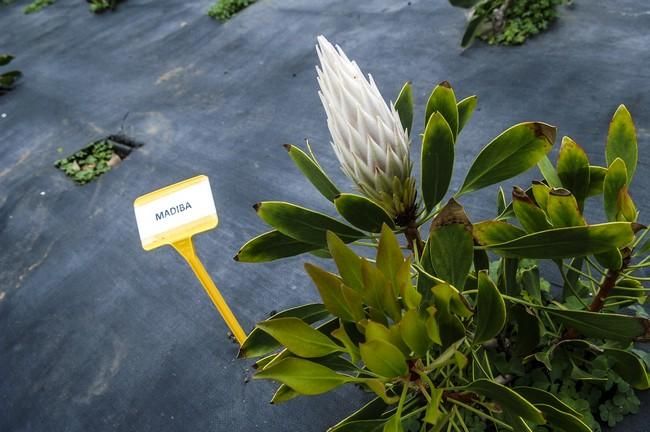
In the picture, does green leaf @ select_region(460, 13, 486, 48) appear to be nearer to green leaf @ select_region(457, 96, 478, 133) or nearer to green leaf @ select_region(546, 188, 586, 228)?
green leaf @ select_region(457, 96, 478, 133)

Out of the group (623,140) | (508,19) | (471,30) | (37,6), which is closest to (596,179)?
(623,140)

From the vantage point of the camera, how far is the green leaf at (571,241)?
75 cm

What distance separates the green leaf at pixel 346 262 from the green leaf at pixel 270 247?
0.58ft

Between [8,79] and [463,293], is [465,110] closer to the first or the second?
[463,293]

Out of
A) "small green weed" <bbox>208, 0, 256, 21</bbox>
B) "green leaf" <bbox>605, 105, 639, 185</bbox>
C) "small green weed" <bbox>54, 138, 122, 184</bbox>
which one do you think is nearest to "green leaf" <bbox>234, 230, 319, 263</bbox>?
"green leaf" <bbox>605, 105, 639, 185</bbox>

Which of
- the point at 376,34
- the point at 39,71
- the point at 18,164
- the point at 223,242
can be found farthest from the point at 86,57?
the point at 223,242

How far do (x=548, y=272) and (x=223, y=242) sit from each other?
1.25 metres

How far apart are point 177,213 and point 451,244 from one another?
2.93 feet

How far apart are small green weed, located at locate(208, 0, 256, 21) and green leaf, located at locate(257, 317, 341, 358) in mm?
3570

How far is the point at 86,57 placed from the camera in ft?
13.7

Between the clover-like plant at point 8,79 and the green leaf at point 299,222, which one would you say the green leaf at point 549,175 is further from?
the clover-like plant at point 8,79

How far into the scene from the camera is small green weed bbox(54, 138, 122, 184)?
9.14 feet

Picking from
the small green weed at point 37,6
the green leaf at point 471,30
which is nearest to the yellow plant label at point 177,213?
the green leaf at point 471,30

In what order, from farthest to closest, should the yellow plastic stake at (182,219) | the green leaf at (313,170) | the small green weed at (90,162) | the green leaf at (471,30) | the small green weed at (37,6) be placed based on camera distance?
→ the small green weed at (37,6) < the small green weed at (90,162) < the green leaf at (471,30) < the yellow plastic stake at (182,219) < the green leaf at (313,170)
